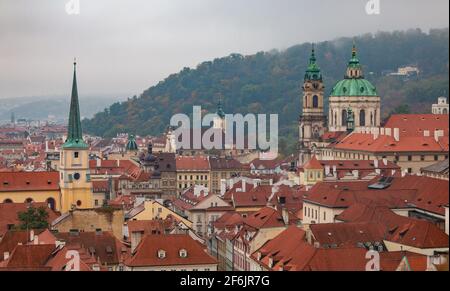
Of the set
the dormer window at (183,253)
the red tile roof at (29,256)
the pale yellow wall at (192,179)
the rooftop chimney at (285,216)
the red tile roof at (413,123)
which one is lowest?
the pale yellow wall at (192,179)

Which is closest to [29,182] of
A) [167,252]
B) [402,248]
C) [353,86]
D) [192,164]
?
[192,164]

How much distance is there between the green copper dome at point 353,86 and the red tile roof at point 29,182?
22652 millimetres

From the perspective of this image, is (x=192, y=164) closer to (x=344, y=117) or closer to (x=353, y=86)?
(x=344, y=117)

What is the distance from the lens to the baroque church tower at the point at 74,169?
112ft

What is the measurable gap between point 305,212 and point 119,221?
6265 mm

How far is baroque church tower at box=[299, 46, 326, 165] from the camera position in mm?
57647

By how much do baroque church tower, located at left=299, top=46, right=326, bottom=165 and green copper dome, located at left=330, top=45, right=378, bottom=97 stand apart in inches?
38.6

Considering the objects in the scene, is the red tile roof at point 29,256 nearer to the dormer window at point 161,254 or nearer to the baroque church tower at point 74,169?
the dormer window at point 161,254

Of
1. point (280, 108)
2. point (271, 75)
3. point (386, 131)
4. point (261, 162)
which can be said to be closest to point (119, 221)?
point (386, 131)

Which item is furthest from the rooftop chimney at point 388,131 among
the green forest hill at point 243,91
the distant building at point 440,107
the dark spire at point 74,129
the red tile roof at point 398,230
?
the red tile roof at point 398,230

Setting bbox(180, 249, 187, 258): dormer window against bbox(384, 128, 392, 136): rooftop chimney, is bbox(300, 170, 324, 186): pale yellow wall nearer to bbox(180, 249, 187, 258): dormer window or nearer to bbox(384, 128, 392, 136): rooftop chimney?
bbox(384, 128, 392, 136): rooftop chimney

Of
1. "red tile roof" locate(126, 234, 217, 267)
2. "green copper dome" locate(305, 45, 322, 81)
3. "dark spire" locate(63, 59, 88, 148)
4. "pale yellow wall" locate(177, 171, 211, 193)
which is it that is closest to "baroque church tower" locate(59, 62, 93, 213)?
"dark spire" locate(63, 59, 88, 148)

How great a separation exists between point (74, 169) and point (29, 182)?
202cm

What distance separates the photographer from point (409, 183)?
2817cm
